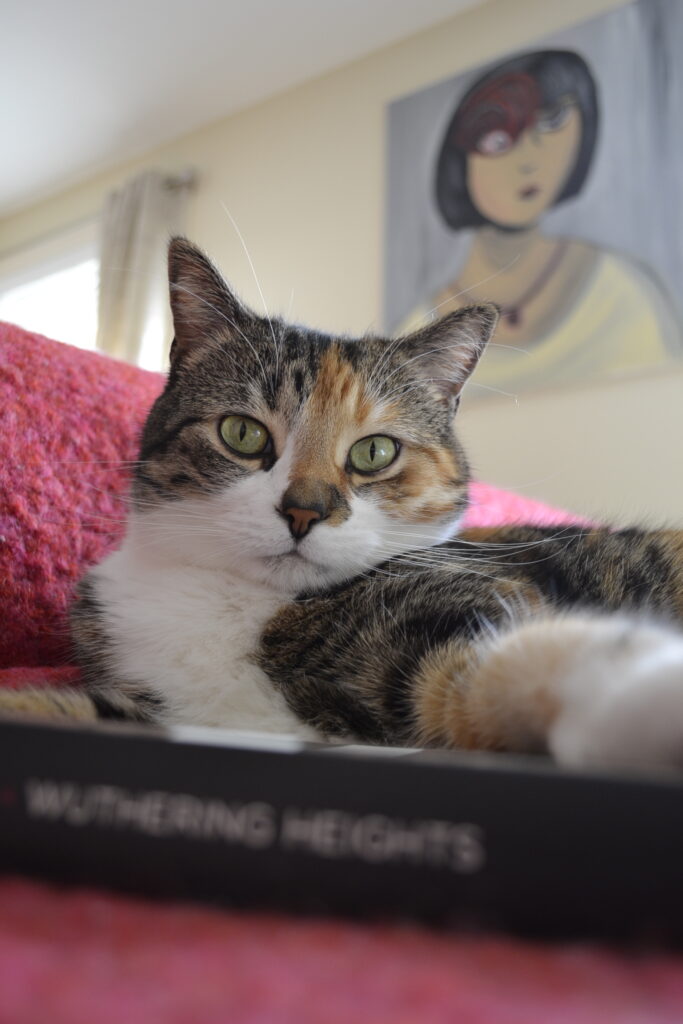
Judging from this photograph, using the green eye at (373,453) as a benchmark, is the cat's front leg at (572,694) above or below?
below

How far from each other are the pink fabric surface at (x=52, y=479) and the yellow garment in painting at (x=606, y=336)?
181 cm

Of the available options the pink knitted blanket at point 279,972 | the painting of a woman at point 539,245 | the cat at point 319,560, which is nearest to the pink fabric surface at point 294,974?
the pink knitted blanket at point 279,972

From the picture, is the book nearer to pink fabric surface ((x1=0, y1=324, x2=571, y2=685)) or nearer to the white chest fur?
the white chest fur

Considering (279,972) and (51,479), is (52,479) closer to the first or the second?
(51,479)

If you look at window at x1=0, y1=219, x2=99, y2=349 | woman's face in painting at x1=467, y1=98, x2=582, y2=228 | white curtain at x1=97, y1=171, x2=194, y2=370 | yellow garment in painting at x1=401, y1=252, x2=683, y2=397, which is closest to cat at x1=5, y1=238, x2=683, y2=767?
yellow garment in painting at x1=401, y1=252, x2=683, y2=397

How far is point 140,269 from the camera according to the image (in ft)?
14.3

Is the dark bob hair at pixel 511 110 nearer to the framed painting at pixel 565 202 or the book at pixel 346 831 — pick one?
the framed painting at pixel 565 202

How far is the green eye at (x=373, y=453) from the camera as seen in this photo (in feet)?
2.92

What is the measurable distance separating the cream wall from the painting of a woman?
14 centimetres

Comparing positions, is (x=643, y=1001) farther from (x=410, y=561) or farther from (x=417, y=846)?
(x=410, y=561)

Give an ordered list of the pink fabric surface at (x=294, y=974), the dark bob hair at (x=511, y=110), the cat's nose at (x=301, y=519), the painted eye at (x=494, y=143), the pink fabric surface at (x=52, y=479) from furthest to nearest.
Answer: the painted eye at (x=494, y=143) → the dark bob hair at (x=511, y=110) → the pink fabric surface at (x=52, y=479) → the cat's nose at (x=301, y=519) → the pink fabric surface at (x=294, y=974)

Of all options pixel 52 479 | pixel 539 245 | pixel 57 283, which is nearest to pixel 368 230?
pixel 539 245

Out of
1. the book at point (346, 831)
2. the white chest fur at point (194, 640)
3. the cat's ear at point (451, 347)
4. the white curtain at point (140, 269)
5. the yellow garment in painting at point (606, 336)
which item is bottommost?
the white chest fur at point (194, 640)

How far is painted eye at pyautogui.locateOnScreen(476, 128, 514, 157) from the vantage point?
10.2 ft
